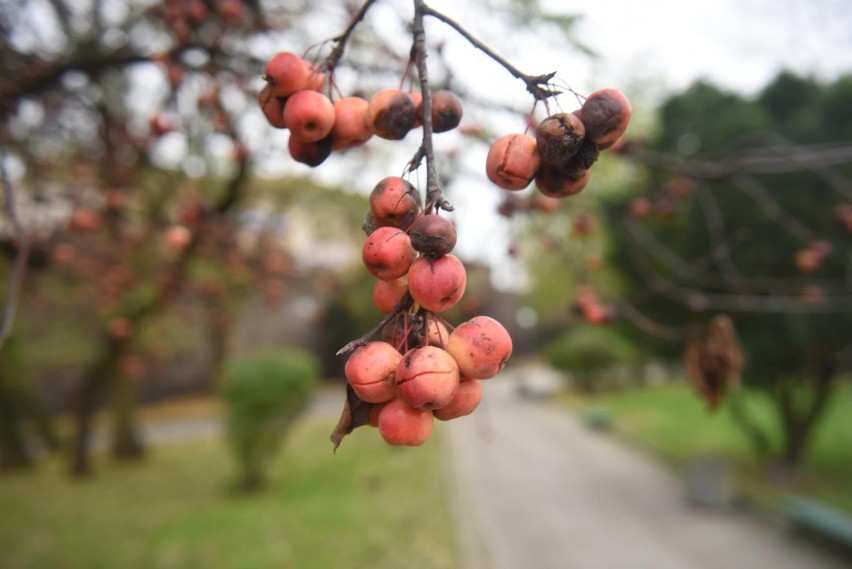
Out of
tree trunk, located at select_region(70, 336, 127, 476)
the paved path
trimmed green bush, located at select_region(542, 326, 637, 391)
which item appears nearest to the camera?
the paved path

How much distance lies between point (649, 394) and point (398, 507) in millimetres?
14606

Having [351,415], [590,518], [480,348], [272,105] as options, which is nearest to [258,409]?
[590,518]

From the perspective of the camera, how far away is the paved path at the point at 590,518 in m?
6.39

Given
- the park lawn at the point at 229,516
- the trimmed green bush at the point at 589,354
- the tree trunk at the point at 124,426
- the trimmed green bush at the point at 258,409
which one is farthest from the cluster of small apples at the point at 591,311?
the trimmed green bush at the point at 589,354

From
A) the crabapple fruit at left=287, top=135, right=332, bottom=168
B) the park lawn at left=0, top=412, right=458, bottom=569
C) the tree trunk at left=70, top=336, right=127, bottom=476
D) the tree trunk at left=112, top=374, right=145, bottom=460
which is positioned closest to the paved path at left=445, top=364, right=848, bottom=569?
the park lawn at left=0, top=412, right=458, bottom=569

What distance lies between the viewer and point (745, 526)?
7.39 metres

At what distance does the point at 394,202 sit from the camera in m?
0.84

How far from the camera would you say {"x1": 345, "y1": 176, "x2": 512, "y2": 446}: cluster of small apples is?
77 cm

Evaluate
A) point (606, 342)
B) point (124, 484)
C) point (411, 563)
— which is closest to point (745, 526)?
point (411, 563)

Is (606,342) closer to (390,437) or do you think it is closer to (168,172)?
(168,172)

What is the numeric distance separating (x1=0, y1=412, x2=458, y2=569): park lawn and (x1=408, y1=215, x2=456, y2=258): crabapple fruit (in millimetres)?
5955

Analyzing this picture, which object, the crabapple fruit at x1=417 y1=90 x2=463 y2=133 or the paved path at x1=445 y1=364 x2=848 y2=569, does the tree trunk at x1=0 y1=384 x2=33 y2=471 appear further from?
the crabapple fruit at x1=417 y1=90 x2=463 y2=133

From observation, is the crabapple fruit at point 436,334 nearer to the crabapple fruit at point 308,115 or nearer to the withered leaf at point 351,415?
the withered leaf at point 351,415

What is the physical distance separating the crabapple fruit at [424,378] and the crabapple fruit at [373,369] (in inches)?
0.9
